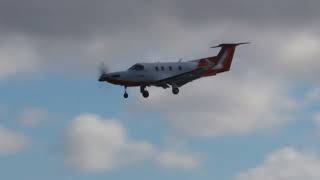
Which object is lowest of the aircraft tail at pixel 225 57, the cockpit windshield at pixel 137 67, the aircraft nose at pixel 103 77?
the aircraft nose at pixel 103 77

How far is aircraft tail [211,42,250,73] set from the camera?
120125mm

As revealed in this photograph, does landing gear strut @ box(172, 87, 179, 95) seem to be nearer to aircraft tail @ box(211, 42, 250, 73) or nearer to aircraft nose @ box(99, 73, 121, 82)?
aircraft nose @ box(99, 73, 121, 82)

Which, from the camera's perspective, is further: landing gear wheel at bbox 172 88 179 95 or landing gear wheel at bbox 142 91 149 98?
landing gear wheel at bbox 172 88 179 95

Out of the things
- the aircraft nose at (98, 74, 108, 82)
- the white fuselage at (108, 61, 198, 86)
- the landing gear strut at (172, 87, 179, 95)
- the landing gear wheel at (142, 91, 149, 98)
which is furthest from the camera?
the landing gear strut at (172, 87, 179, 95)

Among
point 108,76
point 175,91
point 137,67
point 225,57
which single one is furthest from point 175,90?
point 225,57

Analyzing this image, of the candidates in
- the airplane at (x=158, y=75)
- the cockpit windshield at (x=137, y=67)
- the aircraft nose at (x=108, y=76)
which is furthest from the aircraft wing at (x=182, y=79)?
the aircraft nose at (x=108, y=76)

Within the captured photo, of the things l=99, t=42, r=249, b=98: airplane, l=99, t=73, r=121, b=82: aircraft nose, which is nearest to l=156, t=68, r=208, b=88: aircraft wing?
l=99, t=42, r=249, b=98: airplane

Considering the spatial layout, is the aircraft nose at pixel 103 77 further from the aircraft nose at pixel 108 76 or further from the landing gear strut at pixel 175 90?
the landing gear strut at pixel 175 90

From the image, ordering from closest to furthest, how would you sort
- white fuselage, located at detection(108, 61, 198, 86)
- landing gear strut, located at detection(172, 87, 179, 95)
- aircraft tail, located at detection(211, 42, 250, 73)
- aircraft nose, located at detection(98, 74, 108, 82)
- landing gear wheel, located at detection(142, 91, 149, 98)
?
aircraft nose, located at detection(98, 74, 108, 82)
white fuselage, located at detection(108, 61, 198, 86)
landing gear wheel, located at detection(142, 91, 149, 98)
landing gear strut, located at detection(172, 87, 179, 95)
aircraft tail, located at detection(211, 42, 250, 73)

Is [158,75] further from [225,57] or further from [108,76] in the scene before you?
[225,57]

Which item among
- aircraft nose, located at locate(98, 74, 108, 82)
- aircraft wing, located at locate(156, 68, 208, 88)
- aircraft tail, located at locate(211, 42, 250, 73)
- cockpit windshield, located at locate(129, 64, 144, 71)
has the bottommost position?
aircraft nose, located at locate(98, 74, 108, 82)

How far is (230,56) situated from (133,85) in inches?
600

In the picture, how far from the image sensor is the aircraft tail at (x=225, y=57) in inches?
4729

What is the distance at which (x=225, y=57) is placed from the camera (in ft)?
397
